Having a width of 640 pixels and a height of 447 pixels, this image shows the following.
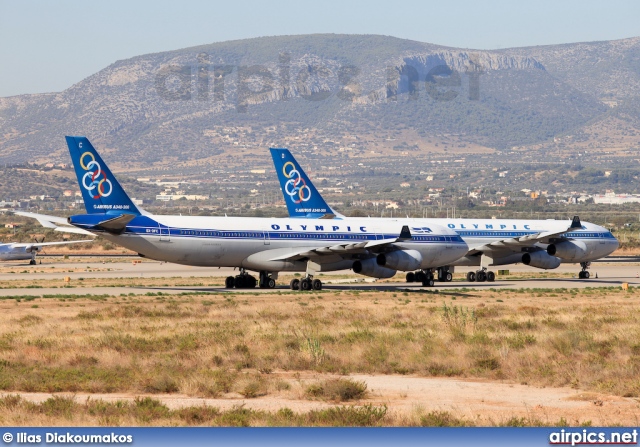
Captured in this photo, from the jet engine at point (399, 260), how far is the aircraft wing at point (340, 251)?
398mm

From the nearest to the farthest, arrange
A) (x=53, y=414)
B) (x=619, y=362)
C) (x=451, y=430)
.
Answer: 1. (x=451, y=430)
2. (x=53, y=414)
3. (x=619, y=362)

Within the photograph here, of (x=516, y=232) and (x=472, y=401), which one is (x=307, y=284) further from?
(x=472, y=401)

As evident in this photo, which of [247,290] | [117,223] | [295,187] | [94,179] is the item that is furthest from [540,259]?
[94,179]

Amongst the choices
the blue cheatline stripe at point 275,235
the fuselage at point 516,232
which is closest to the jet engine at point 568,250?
the fuselage at point 516,232

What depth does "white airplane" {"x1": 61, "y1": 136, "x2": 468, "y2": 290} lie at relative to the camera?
5131 centimetres

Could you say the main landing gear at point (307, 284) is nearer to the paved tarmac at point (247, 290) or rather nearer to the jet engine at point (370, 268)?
the paved tarmac at point (247, 290)

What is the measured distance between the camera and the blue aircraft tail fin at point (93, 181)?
5116cm

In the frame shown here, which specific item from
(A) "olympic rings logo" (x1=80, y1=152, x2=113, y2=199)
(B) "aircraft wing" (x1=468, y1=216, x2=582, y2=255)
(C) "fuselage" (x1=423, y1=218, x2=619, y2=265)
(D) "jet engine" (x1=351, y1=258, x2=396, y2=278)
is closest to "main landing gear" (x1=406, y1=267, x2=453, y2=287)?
(C) "fuselage" (x1=423, y1=218, x2=619, y2=265)

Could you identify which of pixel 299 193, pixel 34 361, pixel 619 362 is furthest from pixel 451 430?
pixel 299 193

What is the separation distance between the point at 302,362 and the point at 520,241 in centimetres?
4061

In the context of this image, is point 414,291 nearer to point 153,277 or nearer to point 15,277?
point 153,277

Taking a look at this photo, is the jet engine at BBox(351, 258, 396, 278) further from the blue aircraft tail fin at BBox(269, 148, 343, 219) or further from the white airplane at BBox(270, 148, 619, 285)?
the blue aircraft tail fin at BBox(269, 148, 343, 219)

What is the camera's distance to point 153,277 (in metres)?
72.6

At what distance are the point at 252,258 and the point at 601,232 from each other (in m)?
29.3
